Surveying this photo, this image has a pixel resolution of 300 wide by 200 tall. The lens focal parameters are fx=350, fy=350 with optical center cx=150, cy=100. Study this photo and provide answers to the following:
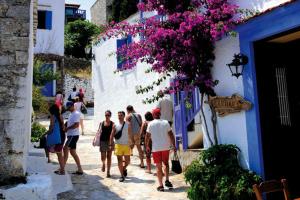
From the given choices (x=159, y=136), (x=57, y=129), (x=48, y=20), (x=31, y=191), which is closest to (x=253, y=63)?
(x=159, y=136)

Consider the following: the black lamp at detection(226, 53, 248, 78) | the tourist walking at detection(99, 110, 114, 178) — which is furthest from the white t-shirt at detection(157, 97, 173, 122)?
the black lamp at detection(226, 53, 248, 78)

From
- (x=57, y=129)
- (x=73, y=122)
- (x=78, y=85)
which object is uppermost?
(x=78, y=85)

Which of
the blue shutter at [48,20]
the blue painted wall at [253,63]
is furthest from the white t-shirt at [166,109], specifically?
the blue shutter at [48,20]

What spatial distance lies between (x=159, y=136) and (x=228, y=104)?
5.36 ft

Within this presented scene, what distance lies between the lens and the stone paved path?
6.89 meters

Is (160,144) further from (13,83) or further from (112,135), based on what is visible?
(13,83)

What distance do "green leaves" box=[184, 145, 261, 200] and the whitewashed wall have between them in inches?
8.7

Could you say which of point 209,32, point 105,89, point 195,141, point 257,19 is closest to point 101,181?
point 195,141

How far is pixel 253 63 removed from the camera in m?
6.12

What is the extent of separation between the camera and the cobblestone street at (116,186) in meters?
6.92

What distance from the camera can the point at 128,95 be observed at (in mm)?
14648

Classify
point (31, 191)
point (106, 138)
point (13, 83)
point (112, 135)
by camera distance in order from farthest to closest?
point (106, 138) < point (112, 135) < point (13, 83) < point (31, 191)

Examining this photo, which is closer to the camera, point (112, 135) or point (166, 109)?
point (112, 135)

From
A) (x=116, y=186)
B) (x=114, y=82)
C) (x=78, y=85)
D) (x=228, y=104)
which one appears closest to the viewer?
(x=228, y=104)
